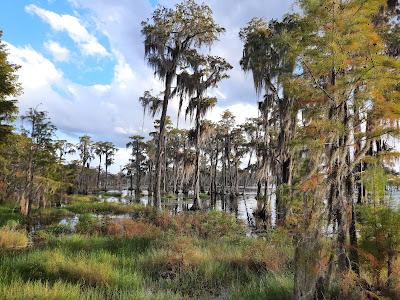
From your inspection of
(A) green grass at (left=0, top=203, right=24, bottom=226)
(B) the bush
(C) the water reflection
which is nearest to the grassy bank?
(B) the bush

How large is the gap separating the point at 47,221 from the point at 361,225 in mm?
21078

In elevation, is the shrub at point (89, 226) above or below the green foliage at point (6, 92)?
below

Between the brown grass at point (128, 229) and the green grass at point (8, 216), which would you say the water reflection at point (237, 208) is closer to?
the brown grass at point (128, 229)

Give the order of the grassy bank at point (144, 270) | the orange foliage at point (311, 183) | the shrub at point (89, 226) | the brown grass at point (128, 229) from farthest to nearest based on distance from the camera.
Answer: the shrub at point (89, 226) < the brown grass at point (128, 229) < the grassy bank at point (144, 270) < the orange foliage at point (311, 183)

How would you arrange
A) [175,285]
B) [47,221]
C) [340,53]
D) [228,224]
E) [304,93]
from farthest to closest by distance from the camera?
1. [47,221]
2. [228,224]
3. [175,285]
4. [304,93]
5. [340,53]

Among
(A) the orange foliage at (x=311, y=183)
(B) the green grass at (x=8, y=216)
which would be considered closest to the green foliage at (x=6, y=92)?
(B) the green grass at (x=8, y=216)

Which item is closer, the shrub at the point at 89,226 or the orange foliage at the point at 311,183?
the orange foliage at the point at 311,183

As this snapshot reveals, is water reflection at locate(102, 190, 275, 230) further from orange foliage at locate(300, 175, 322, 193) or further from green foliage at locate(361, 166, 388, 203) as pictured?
orange foliage at locate(300, 175, 322, 193)

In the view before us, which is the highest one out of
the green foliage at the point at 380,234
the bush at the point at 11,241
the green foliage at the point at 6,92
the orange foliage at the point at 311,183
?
the green foliage at the point at 6,92

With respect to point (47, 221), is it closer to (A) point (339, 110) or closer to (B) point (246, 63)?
(B) point (246, 63)

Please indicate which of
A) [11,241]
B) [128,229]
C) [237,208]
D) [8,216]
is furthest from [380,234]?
[237,208]

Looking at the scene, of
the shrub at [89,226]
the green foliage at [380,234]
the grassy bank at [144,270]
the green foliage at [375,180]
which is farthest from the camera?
the shrub at [89,226]

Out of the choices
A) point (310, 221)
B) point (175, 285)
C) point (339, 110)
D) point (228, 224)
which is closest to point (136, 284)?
point (175, 285)

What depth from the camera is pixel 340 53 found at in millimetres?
7621
